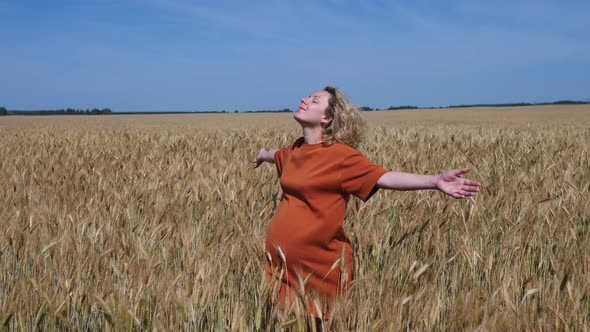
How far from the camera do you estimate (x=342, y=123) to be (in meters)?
2.14

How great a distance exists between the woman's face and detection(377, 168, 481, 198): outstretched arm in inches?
14.5

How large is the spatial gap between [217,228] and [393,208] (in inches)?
36.4

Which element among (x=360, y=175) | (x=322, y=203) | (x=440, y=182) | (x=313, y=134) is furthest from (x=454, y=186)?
(x=313, y=134)

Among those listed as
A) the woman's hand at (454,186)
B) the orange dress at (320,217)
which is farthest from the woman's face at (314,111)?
the woman's hand at (454,186)

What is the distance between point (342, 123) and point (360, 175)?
25 centimetres

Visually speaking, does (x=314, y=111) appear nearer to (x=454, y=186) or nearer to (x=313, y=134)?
(x=313, y=134)

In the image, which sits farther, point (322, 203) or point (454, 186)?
point (322, 203)

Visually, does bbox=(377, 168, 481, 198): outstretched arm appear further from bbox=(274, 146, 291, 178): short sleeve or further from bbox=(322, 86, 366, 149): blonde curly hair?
bbox=(274, 146, 291, 178): short sleeve

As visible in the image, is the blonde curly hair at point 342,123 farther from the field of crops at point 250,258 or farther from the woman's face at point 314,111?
the field of crops at point 250,258

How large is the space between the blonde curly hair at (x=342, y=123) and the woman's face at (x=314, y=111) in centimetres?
2

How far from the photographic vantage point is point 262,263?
1931mm

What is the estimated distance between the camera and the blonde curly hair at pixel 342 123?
7.00 ft

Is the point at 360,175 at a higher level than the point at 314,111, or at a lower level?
lower

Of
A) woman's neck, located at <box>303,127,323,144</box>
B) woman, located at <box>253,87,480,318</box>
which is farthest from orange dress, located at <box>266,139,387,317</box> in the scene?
woman's neck, located at <box>303,127,323,144</box>
